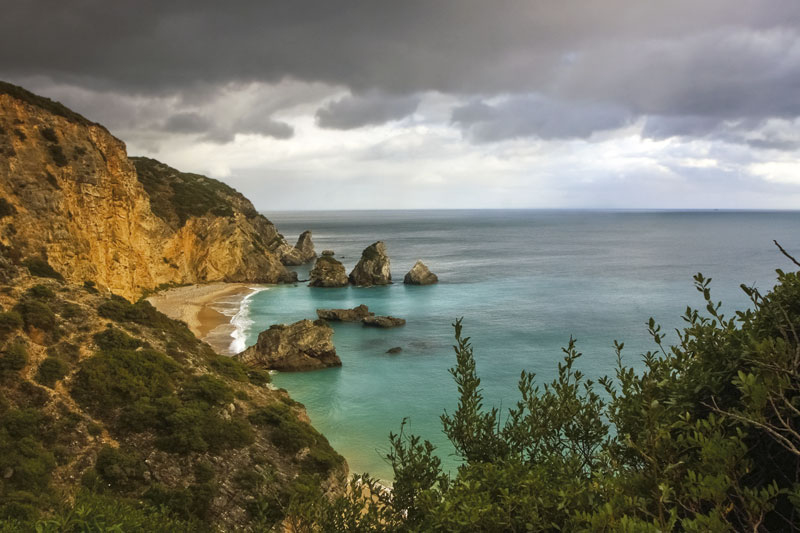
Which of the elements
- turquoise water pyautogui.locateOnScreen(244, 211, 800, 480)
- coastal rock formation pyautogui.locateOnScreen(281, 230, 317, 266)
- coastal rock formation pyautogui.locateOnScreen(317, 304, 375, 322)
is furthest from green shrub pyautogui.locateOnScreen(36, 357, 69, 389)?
coastal rock formation pyautogui.locateOnScreen(281, 230, 317, 266)

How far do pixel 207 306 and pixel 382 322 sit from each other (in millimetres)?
26245

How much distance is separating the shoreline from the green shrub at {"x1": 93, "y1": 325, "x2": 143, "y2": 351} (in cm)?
2467

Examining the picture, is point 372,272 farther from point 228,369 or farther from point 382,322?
point 228,369

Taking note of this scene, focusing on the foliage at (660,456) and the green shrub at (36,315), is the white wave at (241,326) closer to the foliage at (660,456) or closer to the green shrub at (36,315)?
the green shrub at (36,315)

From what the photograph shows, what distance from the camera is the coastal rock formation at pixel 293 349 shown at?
146ft

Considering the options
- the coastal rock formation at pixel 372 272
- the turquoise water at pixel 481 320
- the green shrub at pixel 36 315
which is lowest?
the turquoise water at pixel 481 320

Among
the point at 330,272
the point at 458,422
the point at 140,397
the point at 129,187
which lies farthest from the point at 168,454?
the point at 330,272

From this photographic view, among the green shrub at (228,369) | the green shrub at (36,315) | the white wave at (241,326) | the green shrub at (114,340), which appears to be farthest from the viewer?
the white wave at (241,326)

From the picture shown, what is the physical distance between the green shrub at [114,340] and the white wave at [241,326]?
25.1 meters

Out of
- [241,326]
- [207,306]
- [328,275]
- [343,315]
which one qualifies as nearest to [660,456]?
[241,326]

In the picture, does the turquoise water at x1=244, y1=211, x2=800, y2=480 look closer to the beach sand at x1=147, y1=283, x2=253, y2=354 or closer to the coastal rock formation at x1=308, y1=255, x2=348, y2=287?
the coastal rock formation at x1=308, y1=255, x2=348, y2=287

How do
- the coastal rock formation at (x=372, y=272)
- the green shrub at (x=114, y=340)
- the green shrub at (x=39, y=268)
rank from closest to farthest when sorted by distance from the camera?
the green shrub at (x=114, y=340) < the green shrub at (x=39, y=268) < the coastal rock formation at (x=372, y=272)

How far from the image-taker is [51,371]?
65.9ft

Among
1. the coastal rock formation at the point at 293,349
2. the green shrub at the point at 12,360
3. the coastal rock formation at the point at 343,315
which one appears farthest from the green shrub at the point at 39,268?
the coastal rock formation at the point at 343,315
